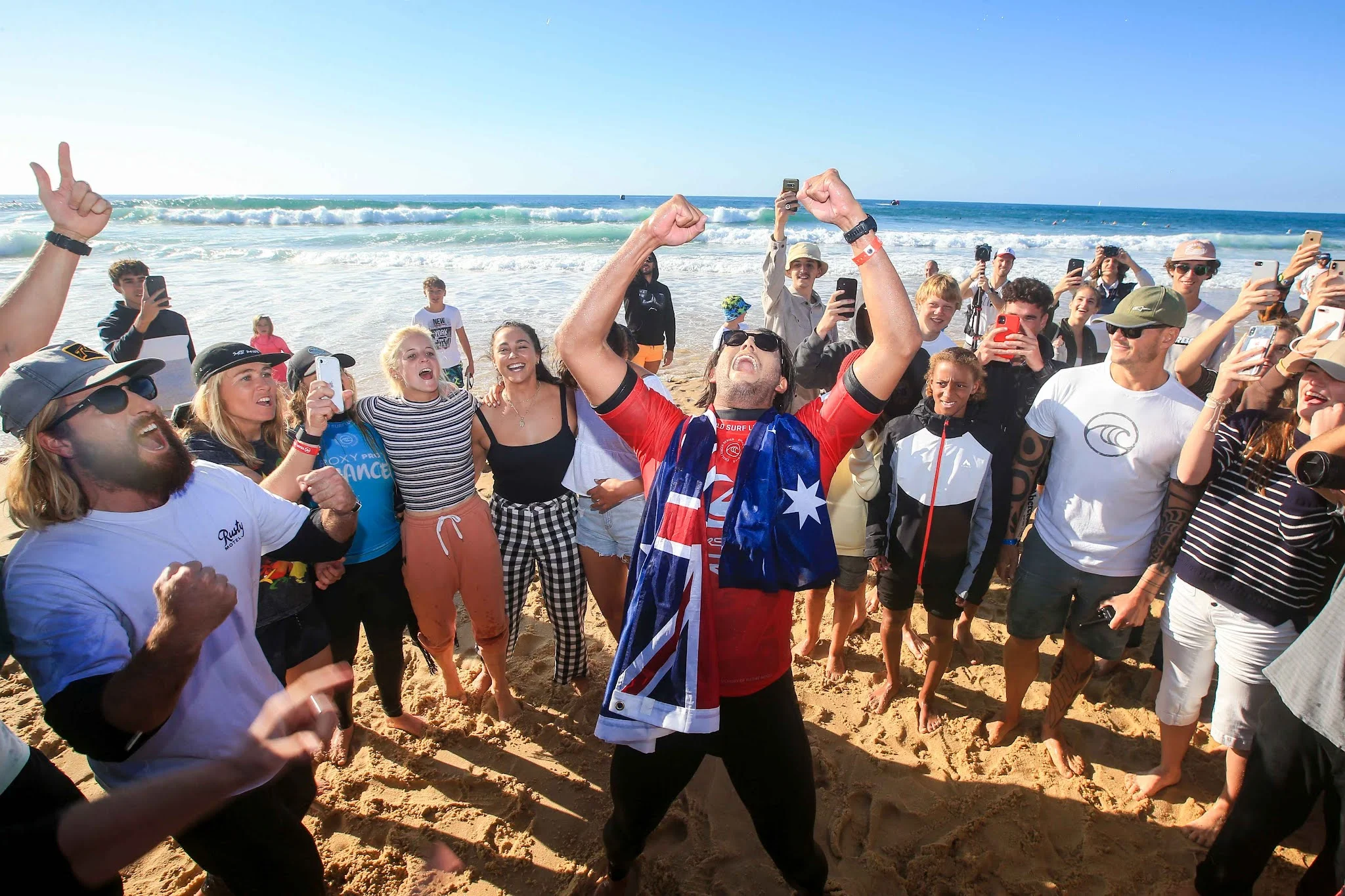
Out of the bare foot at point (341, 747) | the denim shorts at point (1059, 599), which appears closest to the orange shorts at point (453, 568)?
the bare foot at point (341, 747)

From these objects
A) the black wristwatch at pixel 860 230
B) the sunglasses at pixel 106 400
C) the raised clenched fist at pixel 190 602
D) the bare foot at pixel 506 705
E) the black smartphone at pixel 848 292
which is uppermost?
the black wristwatch at pixel 860 230

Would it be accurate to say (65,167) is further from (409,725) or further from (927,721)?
(927,721)

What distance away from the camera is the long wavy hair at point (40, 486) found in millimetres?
1789

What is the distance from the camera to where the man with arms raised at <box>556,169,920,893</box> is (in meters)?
2.19

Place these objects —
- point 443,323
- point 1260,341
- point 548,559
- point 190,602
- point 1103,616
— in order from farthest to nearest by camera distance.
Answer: point 443,323, point 548,559, point 1103,616, point 1260,341, point 190,602

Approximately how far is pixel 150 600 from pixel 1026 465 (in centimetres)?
384

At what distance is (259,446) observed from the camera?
3.10 meters

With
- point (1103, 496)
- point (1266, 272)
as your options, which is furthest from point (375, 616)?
point (1266, 272)

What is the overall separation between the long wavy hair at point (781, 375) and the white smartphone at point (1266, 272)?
117 inches

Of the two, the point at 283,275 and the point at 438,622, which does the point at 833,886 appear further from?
the point at 283,275

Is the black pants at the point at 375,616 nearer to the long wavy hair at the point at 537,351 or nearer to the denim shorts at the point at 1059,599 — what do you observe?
the long wavy hair at the point at 537,351

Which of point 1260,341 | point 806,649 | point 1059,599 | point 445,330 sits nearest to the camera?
point 1260,341

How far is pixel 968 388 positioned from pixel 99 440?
145 inches

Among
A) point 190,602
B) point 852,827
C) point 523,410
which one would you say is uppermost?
point 523,410
